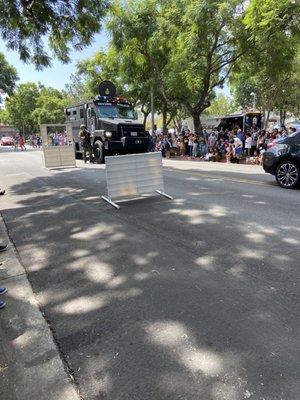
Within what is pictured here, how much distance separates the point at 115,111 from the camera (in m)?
17.9

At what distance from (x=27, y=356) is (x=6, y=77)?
43830 millimetres

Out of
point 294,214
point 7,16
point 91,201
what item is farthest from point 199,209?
point 7,16

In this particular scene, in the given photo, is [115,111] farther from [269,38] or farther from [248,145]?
[269,38]

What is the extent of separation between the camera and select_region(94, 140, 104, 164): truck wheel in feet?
56.9

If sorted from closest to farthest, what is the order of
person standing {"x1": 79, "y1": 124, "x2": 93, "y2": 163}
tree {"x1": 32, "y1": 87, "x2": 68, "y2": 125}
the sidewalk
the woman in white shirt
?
the sidewalk
person standing {"x1": 79, "y1": 124, "x2": 93, "y2": 163}
the woman in white shirt
tree {"x1": 32, "y1": 87, "x2": 68, "y2": 125}

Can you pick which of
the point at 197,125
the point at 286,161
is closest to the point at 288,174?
the point at 286,161

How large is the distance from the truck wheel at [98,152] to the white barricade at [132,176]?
8865 mm

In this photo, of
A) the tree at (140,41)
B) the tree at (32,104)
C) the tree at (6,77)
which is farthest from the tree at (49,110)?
the tree at (140,41)

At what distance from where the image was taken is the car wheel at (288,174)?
31.5ft

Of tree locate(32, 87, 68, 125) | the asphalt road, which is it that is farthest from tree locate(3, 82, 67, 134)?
the asphalt road

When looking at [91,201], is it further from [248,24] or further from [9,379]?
[248,24]

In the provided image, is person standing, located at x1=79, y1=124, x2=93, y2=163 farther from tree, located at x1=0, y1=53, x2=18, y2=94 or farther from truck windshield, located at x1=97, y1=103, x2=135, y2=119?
tree, located at x1=0, y1=53, x2=18, y2=94

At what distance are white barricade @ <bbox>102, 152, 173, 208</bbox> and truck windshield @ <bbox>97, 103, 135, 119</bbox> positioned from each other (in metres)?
9.52

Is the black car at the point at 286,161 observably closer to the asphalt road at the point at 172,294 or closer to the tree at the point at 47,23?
the asphalt road at the point at 172,294
